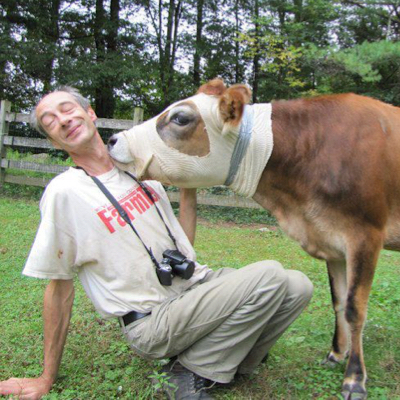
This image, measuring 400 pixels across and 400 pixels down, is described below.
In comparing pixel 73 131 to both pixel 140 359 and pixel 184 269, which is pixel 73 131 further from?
pixel 140 359

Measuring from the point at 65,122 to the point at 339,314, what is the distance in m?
2.17

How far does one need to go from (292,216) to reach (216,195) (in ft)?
A: 17.9

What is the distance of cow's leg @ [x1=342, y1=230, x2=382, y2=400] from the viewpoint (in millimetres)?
2580

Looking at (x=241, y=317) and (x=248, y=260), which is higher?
(x=241, y=317)

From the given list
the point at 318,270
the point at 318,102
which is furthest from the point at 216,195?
the point at 318,102

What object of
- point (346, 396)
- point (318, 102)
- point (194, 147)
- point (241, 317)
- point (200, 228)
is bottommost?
point (200, 228)

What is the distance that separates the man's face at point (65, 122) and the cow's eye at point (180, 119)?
19.2 inches

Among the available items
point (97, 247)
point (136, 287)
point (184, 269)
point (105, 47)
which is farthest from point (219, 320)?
point (105, 47)

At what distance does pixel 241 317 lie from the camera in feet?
7.69

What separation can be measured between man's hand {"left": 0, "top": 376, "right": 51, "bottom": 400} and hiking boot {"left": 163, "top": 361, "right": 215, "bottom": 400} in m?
0.68

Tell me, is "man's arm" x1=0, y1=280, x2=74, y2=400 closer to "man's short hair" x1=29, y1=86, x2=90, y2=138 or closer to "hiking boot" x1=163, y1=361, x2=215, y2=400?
"hiking boot" x1=163, y1=361, x2=215, y2=400

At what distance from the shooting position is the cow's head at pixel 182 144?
2.69 metres

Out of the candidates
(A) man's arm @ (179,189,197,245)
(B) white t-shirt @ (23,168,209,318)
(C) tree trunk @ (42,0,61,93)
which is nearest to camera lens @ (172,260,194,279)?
(B) white t-shirt @ (23,168,209,318)

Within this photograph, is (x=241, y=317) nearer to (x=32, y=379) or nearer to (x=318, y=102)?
(x=32, y=379)
